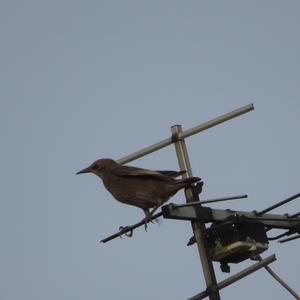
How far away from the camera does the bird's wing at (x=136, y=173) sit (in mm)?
8541

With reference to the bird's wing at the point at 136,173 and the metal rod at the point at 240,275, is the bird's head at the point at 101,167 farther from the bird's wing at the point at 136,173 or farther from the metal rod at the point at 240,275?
the metal rod at the point at 240,275

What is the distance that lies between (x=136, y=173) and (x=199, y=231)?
2715mm

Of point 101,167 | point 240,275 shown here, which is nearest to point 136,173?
point 101,167

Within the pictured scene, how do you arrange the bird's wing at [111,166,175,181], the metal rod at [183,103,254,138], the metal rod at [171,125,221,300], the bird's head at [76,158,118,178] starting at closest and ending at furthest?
the metal rod at [171,125,221,300] < the metal rod at [183,103,254,138] < the bird's wing at [111,166,175,181] < the bird's head at [76,158,118,178]

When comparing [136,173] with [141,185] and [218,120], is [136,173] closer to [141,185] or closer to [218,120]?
[141,185]

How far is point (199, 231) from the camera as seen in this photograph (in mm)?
→ 6512

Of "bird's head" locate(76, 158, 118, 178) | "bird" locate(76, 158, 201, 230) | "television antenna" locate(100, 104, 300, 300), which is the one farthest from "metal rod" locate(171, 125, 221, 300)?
"bird's head" locate(76, 158, 118, 178)

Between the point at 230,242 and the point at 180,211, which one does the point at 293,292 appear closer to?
the point at 230,242

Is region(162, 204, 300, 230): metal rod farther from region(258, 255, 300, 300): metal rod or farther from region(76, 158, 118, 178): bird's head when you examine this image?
region(76, 158, 118, 178): bird's head

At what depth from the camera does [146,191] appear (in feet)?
29.5

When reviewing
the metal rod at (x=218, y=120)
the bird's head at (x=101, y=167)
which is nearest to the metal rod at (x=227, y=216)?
the metal rod at (x=218, y=120)

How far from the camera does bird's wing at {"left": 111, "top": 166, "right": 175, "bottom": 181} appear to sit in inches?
336

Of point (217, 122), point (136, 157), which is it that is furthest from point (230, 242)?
point (136, 157)

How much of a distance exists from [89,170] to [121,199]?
1366 mm
